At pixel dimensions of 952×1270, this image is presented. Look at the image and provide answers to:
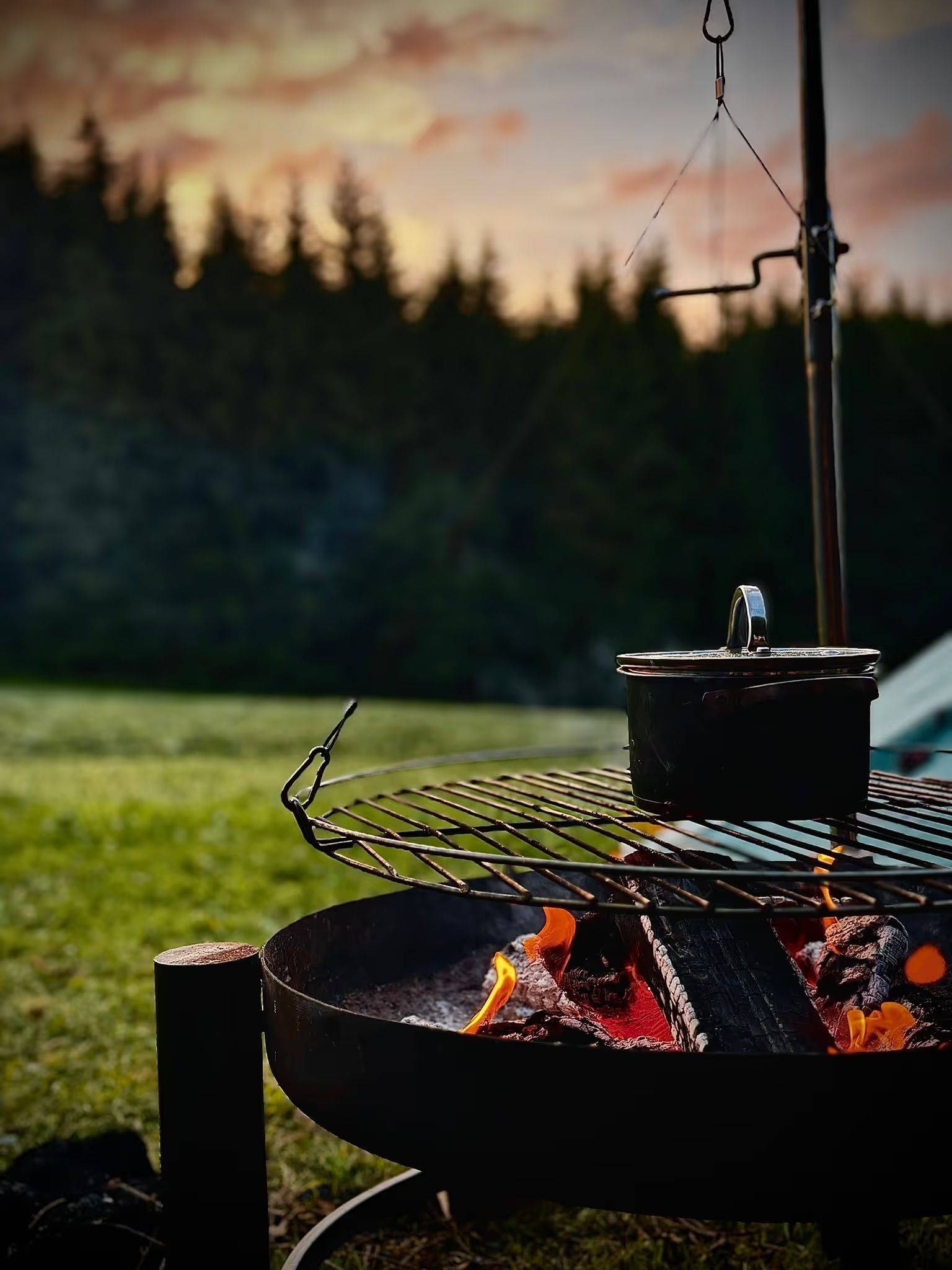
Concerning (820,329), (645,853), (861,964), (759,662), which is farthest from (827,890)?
(820,329)

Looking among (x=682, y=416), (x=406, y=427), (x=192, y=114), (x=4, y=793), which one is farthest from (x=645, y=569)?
(x=4, y=793)

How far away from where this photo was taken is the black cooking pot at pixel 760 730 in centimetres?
155

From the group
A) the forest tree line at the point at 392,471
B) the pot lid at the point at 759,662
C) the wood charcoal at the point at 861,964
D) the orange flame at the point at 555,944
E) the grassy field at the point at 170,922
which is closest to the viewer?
the pot lid at the point at 759,662

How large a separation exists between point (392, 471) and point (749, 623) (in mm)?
24029

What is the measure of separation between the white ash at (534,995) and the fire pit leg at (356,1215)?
427mm

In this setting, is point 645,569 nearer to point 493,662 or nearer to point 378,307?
point 493,662

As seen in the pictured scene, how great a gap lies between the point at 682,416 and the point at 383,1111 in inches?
937

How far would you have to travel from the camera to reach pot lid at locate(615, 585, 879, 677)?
1.55m

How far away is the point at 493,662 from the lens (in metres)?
22.9

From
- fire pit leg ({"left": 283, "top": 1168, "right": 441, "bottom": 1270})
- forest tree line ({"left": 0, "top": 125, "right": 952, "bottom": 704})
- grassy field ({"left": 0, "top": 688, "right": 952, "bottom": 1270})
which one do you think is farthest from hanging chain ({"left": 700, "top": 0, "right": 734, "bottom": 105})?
forest tree line ({"left": 0, "top": 125, "right": 952, "bottom": 704})

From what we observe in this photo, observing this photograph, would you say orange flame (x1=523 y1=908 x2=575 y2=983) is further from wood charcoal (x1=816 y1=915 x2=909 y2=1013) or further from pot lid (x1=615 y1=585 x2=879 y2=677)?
pot lid (x1=615 y1=585 x2=879 y2=677)

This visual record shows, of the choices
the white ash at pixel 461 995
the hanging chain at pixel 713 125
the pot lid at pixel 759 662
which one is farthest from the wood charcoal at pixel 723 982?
the hanging chain at pixel 713 125

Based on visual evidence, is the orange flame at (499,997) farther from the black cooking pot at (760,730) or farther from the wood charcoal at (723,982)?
the black cooking pot at (760,730)

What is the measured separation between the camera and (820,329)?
2.31 m
